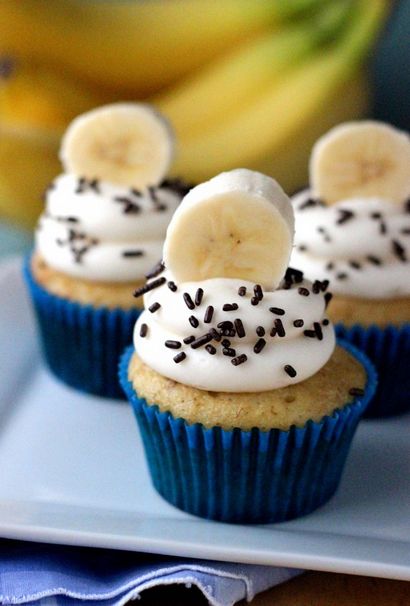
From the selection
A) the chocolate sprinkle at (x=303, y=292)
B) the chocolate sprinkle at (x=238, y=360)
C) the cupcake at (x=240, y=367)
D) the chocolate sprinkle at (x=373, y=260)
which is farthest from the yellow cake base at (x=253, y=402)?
the chocolate sprinkle at (x=373, y=260)

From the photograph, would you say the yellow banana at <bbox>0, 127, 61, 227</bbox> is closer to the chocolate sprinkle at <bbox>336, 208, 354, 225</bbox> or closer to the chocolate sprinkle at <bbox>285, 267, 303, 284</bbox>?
the chocolate sprinkle at <bbox>336, 208, 354, 225</bbox>

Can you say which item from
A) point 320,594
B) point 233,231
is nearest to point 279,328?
point 233,231

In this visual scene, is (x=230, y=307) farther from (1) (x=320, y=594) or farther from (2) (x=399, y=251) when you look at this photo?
(2) (x=399, y=251)

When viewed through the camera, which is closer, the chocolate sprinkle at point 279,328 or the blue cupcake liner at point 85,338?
the chocolate sprinkle at point 279,328

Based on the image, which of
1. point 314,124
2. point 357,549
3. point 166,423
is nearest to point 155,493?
point 166,423

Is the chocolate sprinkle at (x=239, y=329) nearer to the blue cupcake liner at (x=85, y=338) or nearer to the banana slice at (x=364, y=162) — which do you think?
the blue cupcake liner at (x=85, y=338)
